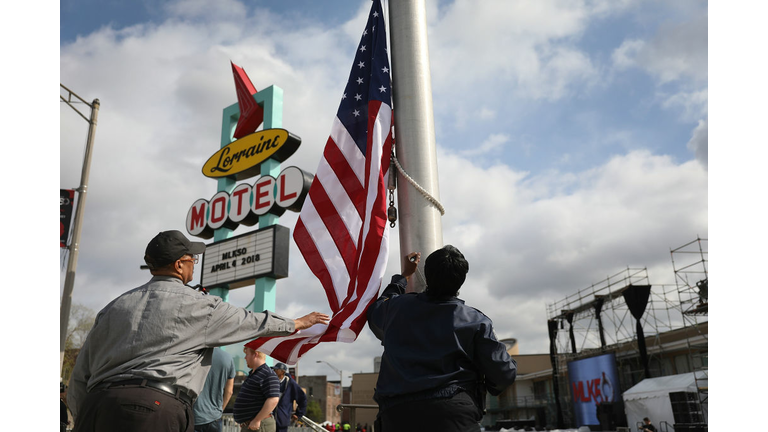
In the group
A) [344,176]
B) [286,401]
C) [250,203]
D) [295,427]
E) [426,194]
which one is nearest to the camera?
[426,194]

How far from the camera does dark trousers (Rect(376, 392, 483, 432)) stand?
2117mm

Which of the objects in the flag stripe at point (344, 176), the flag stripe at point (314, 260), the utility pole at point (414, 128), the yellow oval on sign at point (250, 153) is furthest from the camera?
the yellow oval on sign at point (250, 153)

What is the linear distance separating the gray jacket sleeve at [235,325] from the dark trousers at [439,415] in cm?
75

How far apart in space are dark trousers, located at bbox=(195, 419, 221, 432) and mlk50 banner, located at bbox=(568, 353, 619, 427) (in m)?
23.9

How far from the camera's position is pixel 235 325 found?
2.46 m

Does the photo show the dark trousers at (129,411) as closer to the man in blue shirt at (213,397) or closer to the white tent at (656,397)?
the man in blue shirt at (213,397)

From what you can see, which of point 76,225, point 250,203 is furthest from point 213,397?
point 250,203

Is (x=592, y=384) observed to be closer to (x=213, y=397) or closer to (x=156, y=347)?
(x=213, y=397)

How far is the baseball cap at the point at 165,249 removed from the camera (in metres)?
2.48

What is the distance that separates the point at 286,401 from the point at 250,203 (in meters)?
8.48

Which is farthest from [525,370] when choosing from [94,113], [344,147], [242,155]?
[344,147]

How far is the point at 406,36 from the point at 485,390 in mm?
2286

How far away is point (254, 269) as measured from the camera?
12844mm

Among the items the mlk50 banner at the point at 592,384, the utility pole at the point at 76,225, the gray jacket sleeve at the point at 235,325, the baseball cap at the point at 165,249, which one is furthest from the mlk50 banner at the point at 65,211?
the mlk50 banner at the point at 592,384
